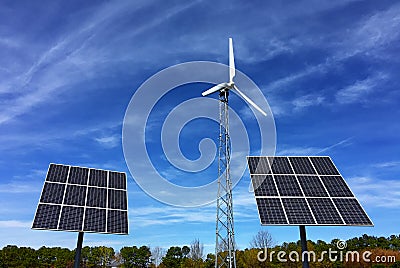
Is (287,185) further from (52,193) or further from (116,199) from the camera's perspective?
(52,193)

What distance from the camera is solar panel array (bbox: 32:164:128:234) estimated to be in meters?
18.2

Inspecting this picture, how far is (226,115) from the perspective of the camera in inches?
938

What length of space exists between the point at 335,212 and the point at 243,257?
43669 mm

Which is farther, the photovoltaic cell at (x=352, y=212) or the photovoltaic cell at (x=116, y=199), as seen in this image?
the photovoltaic cell at (x=116, y=199)

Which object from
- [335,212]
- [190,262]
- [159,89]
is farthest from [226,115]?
[190,262]

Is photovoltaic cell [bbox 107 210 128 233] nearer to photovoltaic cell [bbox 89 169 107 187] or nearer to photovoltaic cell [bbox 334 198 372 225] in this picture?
photovoltaic cell [bbox 89 169 107 187]

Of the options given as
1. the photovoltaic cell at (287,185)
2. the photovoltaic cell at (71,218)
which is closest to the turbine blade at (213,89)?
the photovoltaic cell at (287,185)

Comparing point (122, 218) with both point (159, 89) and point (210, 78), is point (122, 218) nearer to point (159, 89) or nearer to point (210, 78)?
point (159, 89)

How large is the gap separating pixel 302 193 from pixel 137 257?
63352 millimetres

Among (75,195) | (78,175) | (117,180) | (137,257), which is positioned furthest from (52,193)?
(137,257)

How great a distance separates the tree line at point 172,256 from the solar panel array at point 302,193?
3401cm

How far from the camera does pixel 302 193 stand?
20141mm

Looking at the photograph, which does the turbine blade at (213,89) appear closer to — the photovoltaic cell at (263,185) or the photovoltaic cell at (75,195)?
the photovoltaic cell at (263,185)

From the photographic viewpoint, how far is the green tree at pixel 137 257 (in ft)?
245
